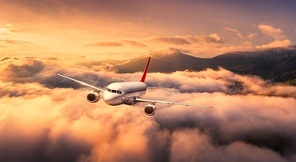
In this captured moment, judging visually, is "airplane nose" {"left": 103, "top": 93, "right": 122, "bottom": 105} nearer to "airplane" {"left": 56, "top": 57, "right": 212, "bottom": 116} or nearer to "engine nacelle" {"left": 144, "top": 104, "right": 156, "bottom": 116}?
"airplane" {"left": 56, "top": 57, "right": 212, "bottom": 116}

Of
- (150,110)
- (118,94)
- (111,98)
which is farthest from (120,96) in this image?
(150,110)

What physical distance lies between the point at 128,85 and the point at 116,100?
1062cm

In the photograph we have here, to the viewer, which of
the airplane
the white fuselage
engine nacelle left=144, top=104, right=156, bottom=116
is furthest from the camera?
engine nacelle left=144, top=104, right=156, bottom=116

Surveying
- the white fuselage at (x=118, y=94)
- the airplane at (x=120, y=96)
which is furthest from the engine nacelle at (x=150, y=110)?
the white fuselage at (x=118, y=94)

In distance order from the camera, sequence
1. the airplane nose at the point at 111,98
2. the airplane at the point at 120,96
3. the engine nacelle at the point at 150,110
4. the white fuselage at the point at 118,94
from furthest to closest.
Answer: the engine nacelle at the point at 150,110, the airplane at the point at 120,96, the white fuselage at the point at 118,94, the airplane nose at the point at 111,98

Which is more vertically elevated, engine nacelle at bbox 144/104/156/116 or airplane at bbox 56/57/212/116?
airplane at bbox 56/57/212/116

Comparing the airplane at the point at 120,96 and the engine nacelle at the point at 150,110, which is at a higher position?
the airplane at the point at 120,96

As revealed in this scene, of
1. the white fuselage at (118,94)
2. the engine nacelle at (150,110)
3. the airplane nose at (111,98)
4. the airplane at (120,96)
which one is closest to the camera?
the airplane nose at (111,98)

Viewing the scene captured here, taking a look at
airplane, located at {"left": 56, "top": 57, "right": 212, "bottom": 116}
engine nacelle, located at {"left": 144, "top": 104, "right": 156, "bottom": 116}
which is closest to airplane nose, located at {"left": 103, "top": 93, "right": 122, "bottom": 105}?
airplane, located at {"left": 56, "top": 57, "right": 212, "bottom": 116}

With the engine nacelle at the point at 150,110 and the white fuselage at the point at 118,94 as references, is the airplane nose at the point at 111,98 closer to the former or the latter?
the white fuselage at the point at 118,94

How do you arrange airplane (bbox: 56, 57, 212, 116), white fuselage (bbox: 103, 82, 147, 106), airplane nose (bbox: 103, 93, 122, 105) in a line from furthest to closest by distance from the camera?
airplane (bbox: 56, 57, 212, 116) < white fuselage (bbox: 103, 82, 147, 106) < airplane nose (bbox: 103, 93, 122, 105)

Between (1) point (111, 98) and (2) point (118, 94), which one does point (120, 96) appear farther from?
(1) point (111, 98)

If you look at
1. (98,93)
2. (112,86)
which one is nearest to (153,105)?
(112,86)

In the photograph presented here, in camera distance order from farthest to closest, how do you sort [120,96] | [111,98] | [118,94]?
[120,96] → [118,94] → [111,98]
